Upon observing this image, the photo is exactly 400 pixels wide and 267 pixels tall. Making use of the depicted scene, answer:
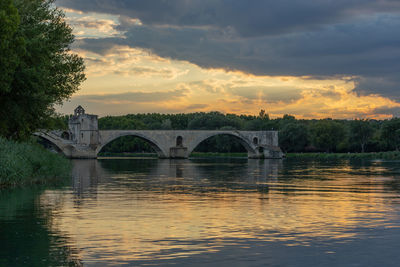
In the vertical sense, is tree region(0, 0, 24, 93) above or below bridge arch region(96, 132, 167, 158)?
above

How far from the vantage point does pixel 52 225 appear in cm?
1516

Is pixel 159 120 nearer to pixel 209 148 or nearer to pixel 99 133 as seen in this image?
pixel 209 148

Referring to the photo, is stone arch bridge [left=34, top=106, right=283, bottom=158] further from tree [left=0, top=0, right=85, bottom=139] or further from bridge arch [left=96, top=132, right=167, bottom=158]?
tree [left=0, top=0, right=85, bottom=139]

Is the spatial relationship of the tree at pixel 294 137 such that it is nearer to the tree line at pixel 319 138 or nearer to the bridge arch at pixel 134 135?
the tree line at pixel 319 138

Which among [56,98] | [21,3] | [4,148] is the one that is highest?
[21,3]

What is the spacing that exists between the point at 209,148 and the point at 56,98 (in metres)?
96.6

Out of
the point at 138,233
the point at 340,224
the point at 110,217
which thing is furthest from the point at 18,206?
the point at 340,224

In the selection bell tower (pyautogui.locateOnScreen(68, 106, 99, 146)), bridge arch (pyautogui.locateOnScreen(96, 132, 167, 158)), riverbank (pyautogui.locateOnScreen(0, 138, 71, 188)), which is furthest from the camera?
bridge arch (pyautogui.locateOnScreen(96, 132, 167, 158))

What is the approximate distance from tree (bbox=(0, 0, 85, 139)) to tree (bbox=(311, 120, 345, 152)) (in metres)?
89.6

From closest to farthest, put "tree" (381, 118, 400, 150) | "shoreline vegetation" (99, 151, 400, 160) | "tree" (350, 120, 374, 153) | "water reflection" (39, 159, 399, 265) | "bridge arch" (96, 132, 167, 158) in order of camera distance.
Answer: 1. "water reflection" (39, 159, 399, 265)
2. "shoreline vegetation" (99, 151, 400, 160)
3. "tree" (381, 118, 400, 150)
4. "bridge arch" (96, 132, 167, 158)
5. "tree" (350, 120, 374, 153)

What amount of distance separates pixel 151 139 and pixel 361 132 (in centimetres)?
3970

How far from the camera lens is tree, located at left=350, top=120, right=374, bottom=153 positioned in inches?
4510

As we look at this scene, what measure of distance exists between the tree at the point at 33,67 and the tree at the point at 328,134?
8960cm

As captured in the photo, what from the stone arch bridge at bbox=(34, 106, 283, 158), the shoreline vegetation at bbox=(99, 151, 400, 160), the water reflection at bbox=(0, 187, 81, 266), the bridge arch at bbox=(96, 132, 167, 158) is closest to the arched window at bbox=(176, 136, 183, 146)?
the stone arch bridge at bbox=(34, 106, 283, 158)
